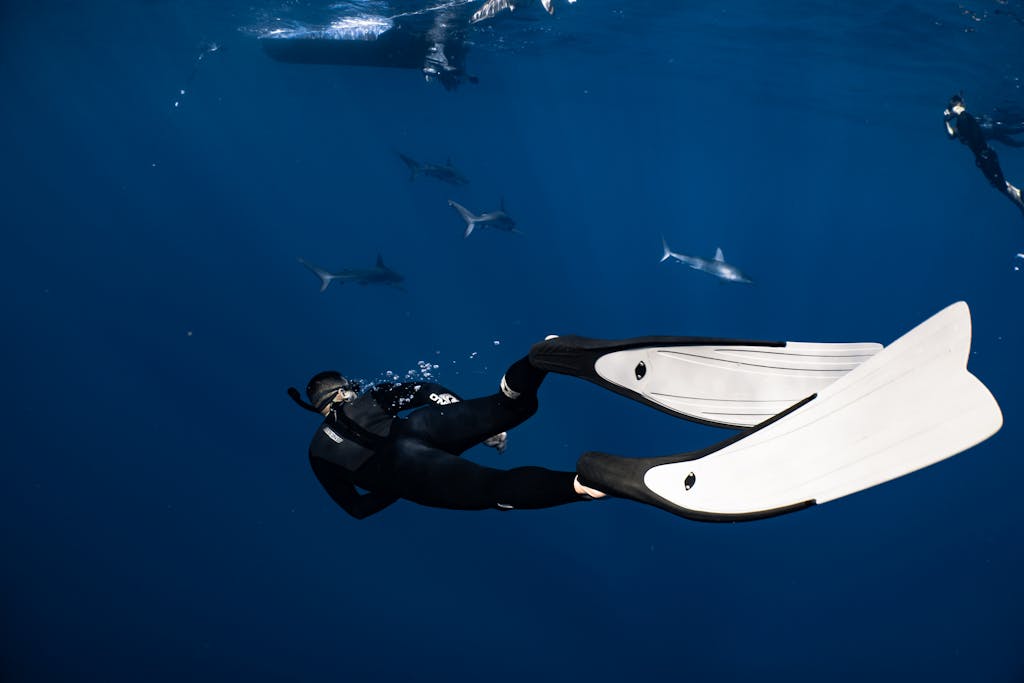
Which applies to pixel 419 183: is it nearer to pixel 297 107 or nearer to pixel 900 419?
pixel 297 107

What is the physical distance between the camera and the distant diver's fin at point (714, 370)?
2865mm

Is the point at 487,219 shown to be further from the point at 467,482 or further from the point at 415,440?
the point at 467,482

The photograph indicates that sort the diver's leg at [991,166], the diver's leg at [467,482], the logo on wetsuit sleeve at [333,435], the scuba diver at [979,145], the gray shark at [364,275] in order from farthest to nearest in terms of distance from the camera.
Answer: the gray shark at [364,275]
the diver's leg at [991,166]
the scuba diver at [979,145]
the logo on wetsuit sleeve at [333,435]
the diver's leg at [467,482]

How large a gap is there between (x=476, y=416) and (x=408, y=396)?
2.10 feet

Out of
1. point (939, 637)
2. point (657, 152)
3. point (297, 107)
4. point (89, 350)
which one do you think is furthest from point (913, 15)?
point (297, 107)

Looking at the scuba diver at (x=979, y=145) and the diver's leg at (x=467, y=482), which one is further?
the scuba diver at (x=979, y=145)

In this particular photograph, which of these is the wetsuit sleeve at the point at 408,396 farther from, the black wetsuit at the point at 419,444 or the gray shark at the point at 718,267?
the gray shark at the point at 718,267

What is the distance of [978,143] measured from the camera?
12.0m

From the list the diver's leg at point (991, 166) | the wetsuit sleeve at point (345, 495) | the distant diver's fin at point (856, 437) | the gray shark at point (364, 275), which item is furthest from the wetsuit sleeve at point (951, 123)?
the wetsuit sleeve at point (345, 495)

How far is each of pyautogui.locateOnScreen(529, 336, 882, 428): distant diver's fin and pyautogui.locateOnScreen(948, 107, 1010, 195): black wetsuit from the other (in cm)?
1223

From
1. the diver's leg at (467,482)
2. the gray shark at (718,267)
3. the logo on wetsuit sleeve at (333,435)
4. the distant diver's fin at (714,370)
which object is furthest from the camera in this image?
the gray shark at (718,267)

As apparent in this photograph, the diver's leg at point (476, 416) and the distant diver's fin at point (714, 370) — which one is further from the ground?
the distant diver's fin at point (714, 370)

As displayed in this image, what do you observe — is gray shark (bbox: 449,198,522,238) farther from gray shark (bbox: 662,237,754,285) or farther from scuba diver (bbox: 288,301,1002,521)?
scuba diver (bbox: 288,301,1002,521)

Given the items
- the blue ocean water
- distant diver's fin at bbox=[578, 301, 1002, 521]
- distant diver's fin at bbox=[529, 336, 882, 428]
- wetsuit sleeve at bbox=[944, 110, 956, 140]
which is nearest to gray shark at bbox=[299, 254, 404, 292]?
the blue ocean water
